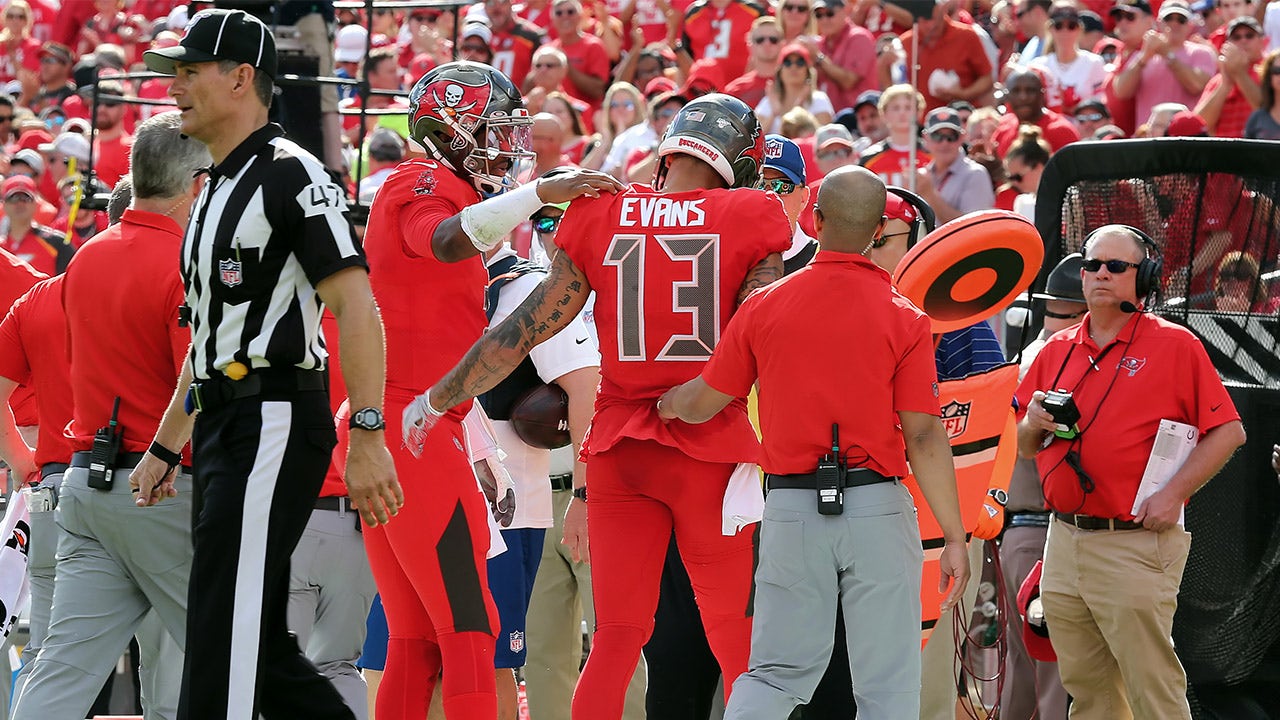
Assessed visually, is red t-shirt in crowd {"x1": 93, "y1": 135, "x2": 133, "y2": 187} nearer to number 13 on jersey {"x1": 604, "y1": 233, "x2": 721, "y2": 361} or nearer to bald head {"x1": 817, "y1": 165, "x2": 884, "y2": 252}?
number 13 on jersey {"x1": 604, "y1": 233, "x2": 721, "y2": 361}

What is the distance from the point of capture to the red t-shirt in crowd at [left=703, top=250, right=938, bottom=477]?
185 inches

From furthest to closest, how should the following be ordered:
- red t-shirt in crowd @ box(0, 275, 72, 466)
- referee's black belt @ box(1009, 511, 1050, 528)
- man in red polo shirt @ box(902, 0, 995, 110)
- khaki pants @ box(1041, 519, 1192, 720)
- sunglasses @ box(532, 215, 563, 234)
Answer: man in red polo shirt @ box(902, 0, 995, 110) < referee's black belt @ box(1009, 511, 1050, 528) < sunglasses @ box(532, 215, 563, 234) < khaki pants @ box(1041, 519, 1192, 720) < red t-shirt in crowd @ box(0, 275, 72, 466)

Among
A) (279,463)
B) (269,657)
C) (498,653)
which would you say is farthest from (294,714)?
(498,653)

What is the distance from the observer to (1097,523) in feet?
20.2

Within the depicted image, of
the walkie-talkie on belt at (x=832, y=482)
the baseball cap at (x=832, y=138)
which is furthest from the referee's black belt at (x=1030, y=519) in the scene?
the baseball cap at (x=832, y=138)

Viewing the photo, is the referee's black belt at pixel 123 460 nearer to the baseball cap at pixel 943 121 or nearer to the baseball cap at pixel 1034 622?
the baseball cap at pixel 1034 622

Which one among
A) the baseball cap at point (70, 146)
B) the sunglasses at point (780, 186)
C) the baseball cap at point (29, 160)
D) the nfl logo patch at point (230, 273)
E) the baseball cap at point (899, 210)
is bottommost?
the nfl logo patch at point (230, 273)

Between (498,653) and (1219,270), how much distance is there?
3.44 meters

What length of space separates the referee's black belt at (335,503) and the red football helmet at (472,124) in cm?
156

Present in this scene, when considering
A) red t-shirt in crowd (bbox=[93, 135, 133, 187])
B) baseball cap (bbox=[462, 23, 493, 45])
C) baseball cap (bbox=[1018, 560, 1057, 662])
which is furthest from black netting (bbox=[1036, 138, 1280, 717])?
red t-shirt in crowd (bbox=[93, 135, 133, 187])

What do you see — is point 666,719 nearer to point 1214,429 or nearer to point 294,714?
point 294,714

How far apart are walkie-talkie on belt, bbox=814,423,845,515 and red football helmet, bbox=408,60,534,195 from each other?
140 centimetres

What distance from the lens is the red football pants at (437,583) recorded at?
4844 mm

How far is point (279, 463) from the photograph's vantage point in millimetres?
4211
